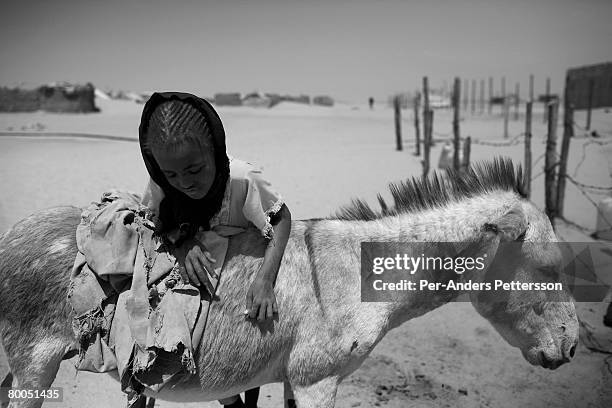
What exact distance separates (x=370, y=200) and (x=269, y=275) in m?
8.03

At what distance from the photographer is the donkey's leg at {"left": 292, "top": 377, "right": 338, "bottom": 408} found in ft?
6.94

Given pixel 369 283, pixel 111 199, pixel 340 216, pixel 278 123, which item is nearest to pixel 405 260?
pixel 369 283

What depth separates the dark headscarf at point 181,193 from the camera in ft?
5.96

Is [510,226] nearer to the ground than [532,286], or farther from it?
farther from it

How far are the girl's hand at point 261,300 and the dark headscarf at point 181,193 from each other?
14.7 inches

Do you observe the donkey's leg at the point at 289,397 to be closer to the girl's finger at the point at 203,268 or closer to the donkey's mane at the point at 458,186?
the girl's finger at the point at 203,268

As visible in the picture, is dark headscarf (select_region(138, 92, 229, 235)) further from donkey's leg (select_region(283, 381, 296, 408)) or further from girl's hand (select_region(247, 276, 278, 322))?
donkey's leg (select_region(283, 381, 296, 408))

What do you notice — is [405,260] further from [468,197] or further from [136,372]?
[136,372]

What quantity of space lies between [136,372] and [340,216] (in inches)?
50.2

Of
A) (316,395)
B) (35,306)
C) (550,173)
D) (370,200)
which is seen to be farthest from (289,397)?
(370,200)

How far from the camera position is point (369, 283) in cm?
223

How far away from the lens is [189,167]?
1.78m

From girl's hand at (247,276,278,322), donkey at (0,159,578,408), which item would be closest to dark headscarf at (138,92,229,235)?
donkey at (0,159,578,408)

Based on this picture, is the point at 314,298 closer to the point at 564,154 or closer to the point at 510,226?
the point at 510,226
